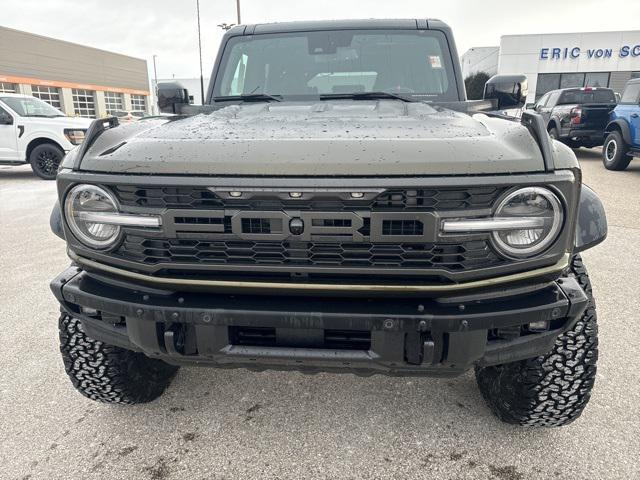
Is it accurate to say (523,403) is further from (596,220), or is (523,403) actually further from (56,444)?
(56,444)

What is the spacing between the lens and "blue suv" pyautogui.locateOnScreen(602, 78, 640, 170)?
9.18 meters

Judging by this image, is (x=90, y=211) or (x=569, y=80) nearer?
(x=90, y=211)

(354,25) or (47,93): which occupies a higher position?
(47,93)

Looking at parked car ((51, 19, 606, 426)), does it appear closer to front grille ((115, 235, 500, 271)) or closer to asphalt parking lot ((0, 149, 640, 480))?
front grille ((115, 235, 500, 271))

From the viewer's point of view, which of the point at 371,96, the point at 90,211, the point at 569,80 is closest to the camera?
the point at 90,211

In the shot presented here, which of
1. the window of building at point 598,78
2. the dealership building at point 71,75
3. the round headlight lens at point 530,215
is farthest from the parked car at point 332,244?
the dealership building at point 71,75

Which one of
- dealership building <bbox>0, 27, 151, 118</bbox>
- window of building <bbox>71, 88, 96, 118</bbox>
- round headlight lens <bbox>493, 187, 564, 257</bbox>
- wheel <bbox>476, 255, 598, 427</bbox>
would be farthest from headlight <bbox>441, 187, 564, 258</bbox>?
window of building <bbox>71, 88, 96, 118</bbox>

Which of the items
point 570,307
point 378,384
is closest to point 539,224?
point 570,307

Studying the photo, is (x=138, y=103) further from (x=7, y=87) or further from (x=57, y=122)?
(x=57, y=122)

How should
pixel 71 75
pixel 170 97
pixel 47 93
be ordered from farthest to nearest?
pixel 71 75
pixel 47 93
pixel 170 97

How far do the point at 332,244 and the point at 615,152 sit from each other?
34.8 feet

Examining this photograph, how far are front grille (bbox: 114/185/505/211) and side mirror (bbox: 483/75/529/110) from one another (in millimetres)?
1667

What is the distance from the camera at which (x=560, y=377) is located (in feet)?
6.32

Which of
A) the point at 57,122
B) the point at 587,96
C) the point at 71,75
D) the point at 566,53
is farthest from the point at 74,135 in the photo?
the point at 71,75
